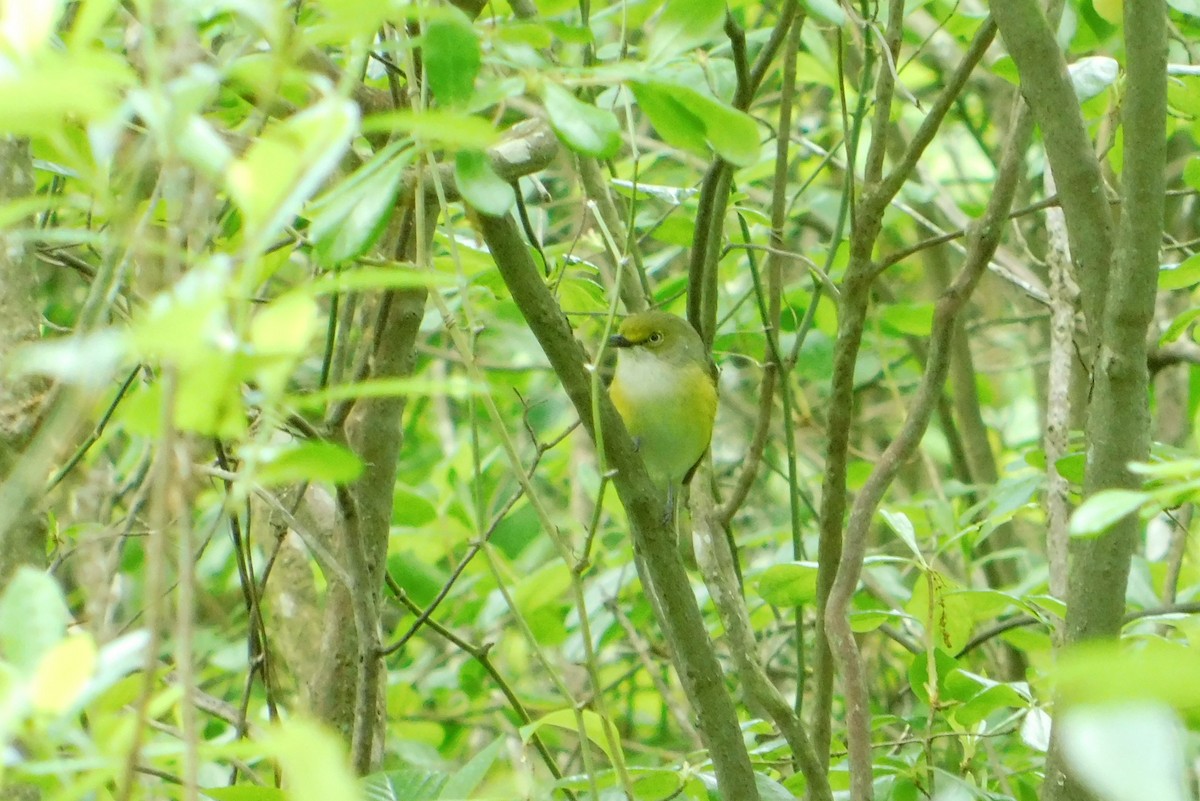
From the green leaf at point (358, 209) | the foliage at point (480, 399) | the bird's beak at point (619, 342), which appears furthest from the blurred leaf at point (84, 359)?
the bird's beak at point (619, 342)

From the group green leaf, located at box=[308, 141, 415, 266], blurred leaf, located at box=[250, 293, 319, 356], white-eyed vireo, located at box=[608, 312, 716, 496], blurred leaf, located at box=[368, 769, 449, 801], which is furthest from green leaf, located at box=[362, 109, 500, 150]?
white-eyed vireo, located at box=[608, 312, 716, 496]

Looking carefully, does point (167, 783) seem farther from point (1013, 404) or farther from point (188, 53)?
point (1013, 404)

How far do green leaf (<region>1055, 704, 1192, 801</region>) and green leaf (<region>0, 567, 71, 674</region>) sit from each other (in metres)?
0.61

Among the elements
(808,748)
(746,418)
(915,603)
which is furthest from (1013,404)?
(808,748)

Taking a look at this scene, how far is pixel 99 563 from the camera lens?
6.88 feet

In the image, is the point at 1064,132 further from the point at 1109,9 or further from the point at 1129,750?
the point at 1129,750

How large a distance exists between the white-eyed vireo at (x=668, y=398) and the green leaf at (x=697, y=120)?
105 inches

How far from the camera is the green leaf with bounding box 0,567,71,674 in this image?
811mm

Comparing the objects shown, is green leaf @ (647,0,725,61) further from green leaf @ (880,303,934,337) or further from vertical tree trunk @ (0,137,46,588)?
green leaf @ (880,303,934,337)

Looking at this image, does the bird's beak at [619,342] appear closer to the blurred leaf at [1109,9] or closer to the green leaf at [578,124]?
the blurred leaf at [1109,9]

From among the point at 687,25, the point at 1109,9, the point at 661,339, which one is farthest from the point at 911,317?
the point at 687,25

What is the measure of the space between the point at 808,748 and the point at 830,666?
1.33ft

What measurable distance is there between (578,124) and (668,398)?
296cm

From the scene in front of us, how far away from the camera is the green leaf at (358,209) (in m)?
1.13
